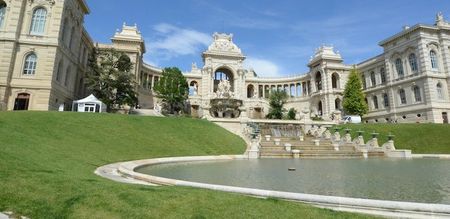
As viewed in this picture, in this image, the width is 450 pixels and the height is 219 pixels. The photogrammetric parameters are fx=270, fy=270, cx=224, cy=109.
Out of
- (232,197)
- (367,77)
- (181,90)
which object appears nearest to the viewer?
(232,197)

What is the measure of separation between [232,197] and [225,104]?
4444 cm

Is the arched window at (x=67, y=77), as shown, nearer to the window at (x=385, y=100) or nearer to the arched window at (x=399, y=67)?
the arched window at (x=399, y=67)

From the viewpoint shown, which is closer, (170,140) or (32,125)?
(32,125)

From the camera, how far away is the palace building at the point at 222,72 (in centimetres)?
3662

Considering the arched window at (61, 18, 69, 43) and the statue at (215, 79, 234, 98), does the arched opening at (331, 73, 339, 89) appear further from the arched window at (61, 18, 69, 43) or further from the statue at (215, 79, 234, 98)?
the arched window at (61, 18, 69, 43)

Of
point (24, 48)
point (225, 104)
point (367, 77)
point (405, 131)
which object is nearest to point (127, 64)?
point (24, 48)

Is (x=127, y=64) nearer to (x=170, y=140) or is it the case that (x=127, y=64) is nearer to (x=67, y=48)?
(x=67, y=48)

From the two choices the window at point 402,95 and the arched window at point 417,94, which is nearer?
the arched window at point 417,94

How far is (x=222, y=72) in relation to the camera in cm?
8388

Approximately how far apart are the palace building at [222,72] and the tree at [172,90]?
14.4 feet

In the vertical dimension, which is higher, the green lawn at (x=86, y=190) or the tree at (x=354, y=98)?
the tree at (x=354, y=98)

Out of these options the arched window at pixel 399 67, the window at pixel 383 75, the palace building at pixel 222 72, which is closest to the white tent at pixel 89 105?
the palace building at pixel 222 72

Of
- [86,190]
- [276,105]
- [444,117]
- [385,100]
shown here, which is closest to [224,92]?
[276,105]

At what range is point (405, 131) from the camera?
37500 millimetres
